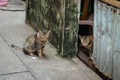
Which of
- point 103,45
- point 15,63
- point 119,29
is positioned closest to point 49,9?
point 15,63

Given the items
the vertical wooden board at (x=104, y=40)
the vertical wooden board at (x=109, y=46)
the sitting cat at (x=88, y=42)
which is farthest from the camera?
the sitting cat at (x=88, y=42)

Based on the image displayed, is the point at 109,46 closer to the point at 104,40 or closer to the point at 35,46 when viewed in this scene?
the point at 104,40

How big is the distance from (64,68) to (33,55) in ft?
2.75

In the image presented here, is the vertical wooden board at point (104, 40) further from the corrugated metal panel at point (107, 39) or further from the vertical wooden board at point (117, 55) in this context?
the vertical wooden board at point (117, 55)

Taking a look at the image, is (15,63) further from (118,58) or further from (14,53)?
(118,58)

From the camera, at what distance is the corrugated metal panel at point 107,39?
4.23 metres

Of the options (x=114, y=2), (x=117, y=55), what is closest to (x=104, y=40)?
(x=117, y=55)

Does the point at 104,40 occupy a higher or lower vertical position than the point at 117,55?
higher

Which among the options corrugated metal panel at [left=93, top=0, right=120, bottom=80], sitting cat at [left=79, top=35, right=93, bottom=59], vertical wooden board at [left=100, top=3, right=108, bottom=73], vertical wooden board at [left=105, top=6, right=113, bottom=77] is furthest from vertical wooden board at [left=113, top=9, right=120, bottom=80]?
sitting cat at [left=79, top=35, right=93, bottom=59]

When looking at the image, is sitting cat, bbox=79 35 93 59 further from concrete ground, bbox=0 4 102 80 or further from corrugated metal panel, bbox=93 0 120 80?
corrugated metal panel, bbox=93 0 120 80

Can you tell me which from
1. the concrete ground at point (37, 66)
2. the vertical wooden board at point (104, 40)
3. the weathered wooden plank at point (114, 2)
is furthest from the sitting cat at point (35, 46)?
the weathered wooden plank at point (114, 2)

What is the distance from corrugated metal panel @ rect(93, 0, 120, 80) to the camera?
4227mm

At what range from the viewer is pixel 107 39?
14.7ft

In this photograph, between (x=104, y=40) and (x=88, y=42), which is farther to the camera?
(x=88, y=42)
